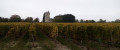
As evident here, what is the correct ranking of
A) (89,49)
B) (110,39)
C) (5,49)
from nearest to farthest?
(5,49) → (89,49) → (110,39)

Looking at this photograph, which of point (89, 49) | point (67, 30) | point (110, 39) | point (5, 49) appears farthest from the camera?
point (67, 30)

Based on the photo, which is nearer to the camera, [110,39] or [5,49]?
[5,49]

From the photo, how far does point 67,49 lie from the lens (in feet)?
36.0

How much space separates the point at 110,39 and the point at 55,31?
5988mm

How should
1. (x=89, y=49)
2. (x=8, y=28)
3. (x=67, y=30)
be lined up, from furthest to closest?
(x=8, y=28), (x=67, y=30), (x=89, y=49)

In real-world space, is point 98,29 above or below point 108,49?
above

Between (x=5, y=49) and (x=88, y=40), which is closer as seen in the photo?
(x=5, y=49)

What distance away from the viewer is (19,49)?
1062 cm

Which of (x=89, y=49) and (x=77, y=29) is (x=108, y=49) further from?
(x=77, y=29)

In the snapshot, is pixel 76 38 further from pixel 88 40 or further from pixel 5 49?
pixel 5 49

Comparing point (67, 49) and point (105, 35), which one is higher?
point (105, 35)

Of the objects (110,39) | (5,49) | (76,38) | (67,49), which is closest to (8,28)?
(5,49)

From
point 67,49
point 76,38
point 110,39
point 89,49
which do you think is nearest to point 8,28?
point 76,38

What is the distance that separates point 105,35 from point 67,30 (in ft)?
14.5
